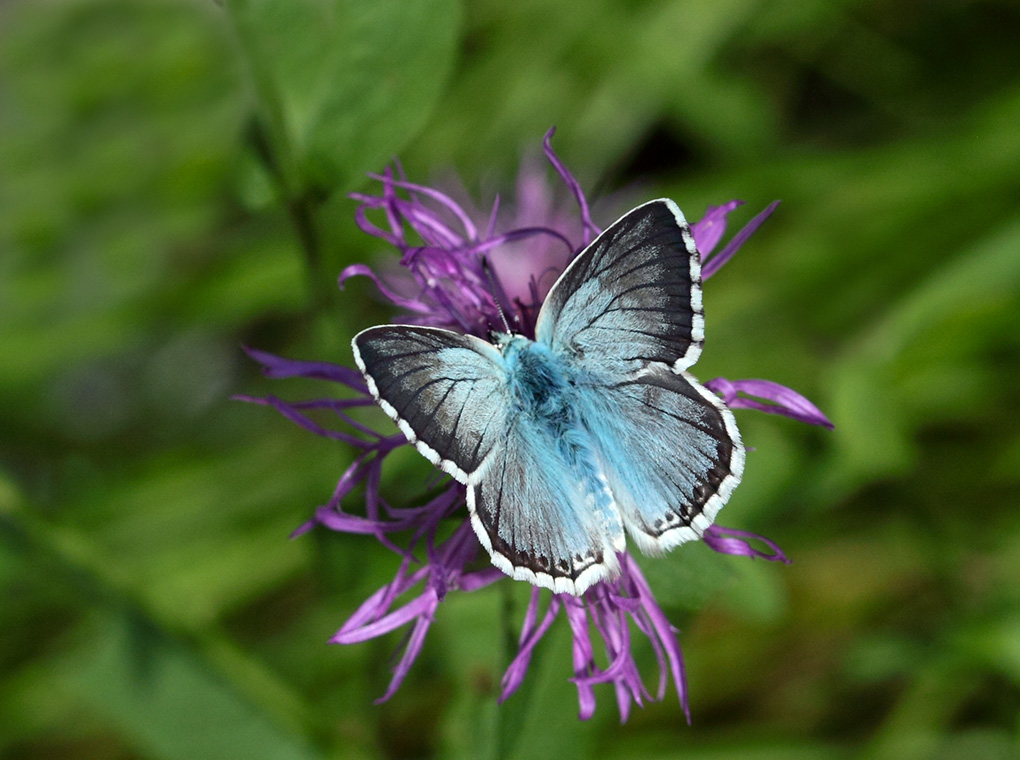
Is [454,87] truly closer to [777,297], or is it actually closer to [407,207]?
[777,297]

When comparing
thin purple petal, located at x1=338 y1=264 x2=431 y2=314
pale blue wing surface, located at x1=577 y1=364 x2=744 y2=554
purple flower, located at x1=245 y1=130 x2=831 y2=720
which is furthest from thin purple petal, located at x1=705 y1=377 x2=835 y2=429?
thin purple petal, located at x1=338 y1=264 x2=431 y2=314

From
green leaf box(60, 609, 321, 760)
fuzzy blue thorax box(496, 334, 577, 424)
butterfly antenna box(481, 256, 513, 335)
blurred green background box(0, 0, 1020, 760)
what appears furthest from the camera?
green leaf box(60, 609, 321, 760)

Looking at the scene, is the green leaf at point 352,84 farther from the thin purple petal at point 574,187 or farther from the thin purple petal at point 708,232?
the thin purple petal at point 708,232

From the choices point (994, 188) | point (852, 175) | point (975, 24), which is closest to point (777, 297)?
point (852, 175)

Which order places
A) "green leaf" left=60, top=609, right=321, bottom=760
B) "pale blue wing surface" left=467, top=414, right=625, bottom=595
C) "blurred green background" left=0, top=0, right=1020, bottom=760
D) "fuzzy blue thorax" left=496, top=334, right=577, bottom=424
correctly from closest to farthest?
"pale blue wing surface" left=467, top=414, right=625, bottom=595 → "fuzzy blue thorax" left=496, top=334, right=577, bottom=424 → "blurred green background" left=0, top=0, right=1020, bottom=760 → "green leaf" left=60, top=609, right=321, bottom=760

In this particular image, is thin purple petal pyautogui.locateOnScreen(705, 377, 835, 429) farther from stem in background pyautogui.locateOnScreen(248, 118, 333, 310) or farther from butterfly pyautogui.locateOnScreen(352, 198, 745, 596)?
stem in background pyautogui.locateOnScreen(248, 118, 333, 310)

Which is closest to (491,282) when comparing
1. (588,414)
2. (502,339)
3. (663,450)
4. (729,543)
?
(502,339)

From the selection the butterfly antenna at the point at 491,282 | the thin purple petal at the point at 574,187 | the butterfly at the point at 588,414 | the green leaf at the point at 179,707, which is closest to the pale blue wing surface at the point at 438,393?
the butterfly at the point at 588,414
